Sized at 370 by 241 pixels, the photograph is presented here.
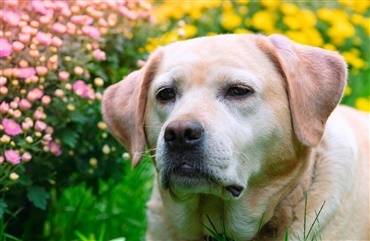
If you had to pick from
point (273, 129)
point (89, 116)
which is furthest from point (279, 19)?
point (273, 129)

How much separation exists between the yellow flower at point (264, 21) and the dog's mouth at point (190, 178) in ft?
11.4

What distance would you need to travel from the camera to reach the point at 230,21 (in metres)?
6.61

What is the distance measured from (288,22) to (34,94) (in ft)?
10.8

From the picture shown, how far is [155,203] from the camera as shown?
3.99 meters

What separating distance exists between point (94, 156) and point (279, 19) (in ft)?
9.96

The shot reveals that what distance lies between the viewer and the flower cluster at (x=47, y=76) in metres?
3.78

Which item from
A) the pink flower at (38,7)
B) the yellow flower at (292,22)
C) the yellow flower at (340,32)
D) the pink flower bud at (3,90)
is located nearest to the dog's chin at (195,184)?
the pink flower bud at (3,90)

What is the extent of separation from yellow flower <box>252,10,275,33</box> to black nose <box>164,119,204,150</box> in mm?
3572

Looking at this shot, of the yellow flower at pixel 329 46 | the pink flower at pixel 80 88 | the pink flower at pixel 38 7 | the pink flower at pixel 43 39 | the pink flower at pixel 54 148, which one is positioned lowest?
the yellow flower at pixel 329 46

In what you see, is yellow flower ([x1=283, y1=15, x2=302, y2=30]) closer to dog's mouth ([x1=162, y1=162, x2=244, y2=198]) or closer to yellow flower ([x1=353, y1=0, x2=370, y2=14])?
yellow flower ([x1=353, y1=0, x2=370, y2=14])

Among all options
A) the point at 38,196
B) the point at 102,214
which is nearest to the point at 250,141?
the point at 38,196

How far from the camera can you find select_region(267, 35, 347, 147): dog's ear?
3480 mm

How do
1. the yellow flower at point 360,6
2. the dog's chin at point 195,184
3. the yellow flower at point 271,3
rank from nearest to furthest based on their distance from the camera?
the dog's chin at point 195,184, the yellow flower at point 271,3, the yellow flower at point 360,6

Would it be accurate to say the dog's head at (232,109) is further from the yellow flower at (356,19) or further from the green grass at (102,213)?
the yellow flower at (356,19)
